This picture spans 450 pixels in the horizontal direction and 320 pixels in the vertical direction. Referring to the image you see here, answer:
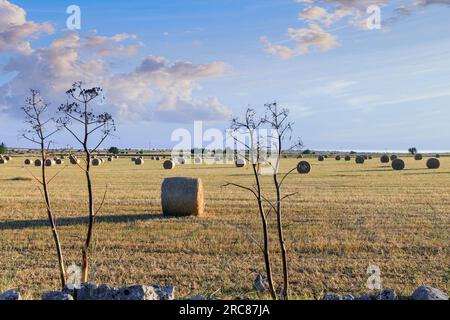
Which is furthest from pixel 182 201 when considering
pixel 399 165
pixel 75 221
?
pixel 399 165

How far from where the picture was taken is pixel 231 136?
17.2ft

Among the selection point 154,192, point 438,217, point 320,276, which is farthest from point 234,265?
point 154,192

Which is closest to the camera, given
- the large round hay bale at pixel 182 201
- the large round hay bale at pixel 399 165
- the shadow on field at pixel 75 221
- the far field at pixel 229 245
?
the far field at pixel 229 245

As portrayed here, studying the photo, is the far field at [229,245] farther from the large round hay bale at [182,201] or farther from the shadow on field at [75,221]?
the large round hay bale at [182,201]

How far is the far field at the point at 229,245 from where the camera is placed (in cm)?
1009

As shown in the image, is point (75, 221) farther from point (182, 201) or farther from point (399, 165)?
point (399, 165)

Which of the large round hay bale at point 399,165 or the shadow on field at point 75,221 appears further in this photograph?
the large round hay bale at point 399,165

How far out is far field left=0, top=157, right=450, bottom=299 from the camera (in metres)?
10.1

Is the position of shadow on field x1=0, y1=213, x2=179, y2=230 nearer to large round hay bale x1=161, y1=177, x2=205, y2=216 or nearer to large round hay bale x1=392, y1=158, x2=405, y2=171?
large round hay bale x1=161, y1=177, x2=205, y2=216

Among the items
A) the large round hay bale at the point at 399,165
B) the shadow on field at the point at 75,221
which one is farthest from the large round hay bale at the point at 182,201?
the large round hay bale at the point at 399,165

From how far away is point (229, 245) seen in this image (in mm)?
13328

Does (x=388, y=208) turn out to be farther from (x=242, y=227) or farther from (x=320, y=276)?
(x=320, y=276)

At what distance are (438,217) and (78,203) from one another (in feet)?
48.2
